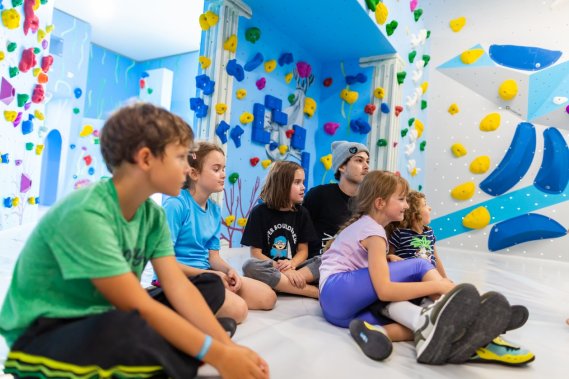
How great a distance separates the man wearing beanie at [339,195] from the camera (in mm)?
2016

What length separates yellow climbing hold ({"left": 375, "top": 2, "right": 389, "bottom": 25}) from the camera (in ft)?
10.0

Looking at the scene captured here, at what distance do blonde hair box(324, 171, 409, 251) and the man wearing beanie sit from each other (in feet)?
1.84

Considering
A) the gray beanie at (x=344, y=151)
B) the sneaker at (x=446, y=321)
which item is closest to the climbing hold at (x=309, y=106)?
the gray beanie at (x=344, y=151)

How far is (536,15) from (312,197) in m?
3.73

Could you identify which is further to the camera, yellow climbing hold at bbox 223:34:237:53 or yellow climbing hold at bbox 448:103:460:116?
yellow climbing hold at bbox 448:103:460:116

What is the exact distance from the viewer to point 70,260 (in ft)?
2.16

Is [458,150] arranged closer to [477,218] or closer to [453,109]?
[453,109]

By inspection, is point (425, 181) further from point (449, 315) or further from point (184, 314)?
point (184, 314)

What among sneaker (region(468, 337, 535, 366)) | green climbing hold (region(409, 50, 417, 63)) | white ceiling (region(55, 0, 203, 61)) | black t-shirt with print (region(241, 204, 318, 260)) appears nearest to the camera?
sneaker (region(468, 337, 535, 366))

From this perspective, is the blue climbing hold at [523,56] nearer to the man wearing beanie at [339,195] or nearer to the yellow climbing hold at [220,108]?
the man wearing beanie at [339,195]

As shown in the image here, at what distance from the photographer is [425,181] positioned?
183 inches

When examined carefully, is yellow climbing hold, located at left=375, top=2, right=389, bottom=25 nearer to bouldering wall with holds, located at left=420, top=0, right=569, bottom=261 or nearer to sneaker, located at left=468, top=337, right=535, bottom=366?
bouldering wall with holds, located at left=420, top=0, right=569, bottom=261

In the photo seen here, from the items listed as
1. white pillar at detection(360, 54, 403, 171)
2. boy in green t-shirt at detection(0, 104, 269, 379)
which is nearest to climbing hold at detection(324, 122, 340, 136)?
white pillar at detection(360, 54, 403, 171)

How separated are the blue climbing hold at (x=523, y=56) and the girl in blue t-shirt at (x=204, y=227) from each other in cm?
399
